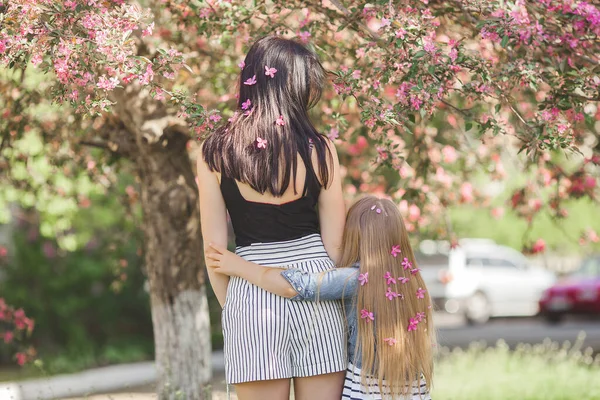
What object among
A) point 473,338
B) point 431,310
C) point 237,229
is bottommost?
point 473,338

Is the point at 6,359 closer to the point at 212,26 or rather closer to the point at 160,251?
the point at 160,251

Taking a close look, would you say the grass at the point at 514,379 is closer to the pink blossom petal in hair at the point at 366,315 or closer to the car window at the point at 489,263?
the pink blossom petal in hair at the point at 366,315

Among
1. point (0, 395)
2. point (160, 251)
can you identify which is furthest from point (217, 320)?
point (160, 251)

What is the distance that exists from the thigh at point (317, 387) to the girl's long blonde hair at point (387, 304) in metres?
0.12

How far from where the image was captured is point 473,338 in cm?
1574

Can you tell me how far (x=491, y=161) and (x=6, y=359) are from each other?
718cm

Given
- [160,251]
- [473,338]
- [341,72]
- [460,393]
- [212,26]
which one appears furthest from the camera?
[473,338]

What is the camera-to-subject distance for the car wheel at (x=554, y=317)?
58.1ft

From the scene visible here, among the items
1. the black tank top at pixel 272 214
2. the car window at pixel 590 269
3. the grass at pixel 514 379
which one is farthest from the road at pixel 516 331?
the black tank top at pixel 272 214

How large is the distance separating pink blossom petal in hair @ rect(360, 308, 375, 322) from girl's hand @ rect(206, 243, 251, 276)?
460mm

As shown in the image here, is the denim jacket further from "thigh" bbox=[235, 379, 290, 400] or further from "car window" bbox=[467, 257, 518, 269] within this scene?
"car window" bbox=[467, 257, 518, 269]

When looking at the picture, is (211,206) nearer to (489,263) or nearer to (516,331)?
(516,331)

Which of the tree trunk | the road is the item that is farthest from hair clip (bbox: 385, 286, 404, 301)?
the road

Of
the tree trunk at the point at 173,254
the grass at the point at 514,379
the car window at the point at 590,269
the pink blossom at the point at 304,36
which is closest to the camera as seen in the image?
the pink blossom at the point at 304,36
